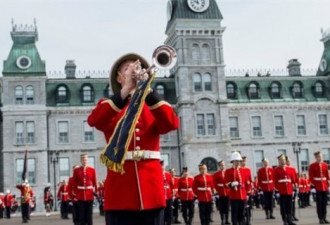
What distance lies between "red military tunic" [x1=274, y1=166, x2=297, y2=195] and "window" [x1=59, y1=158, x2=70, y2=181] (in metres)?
32.8

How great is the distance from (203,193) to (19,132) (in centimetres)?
3174

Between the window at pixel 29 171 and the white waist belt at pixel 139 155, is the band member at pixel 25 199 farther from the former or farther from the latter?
the white waist belt at pixel 139 155

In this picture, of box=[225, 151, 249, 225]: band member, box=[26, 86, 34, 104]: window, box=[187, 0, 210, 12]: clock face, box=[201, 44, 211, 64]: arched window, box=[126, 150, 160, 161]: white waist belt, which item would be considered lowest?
box=[225, 151, 249, 225]: band member

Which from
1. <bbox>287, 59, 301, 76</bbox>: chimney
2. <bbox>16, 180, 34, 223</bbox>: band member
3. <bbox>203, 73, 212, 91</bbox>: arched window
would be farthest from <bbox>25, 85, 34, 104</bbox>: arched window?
<bbox>287, 59, 301, 76</bbox>: chimney

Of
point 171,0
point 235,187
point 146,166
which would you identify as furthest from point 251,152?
point 146,166

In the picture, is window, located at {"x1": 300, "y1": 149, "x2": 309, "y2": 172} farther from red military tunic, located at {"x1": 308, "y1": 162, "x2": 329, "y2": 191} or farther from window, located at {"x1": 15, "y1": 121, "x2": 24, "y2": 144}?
red military tunic, located at {"x1": 308, "y1": 162, "x2": 329, "y2": 191}

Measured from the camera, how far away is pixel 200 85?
48688 millimetres

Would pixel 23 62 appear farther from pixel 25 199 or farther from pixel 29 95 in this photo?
pixel 25 199

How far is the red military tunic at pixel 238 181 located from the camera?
16.1 m

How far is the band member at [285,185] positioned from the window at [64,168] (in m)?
32.8

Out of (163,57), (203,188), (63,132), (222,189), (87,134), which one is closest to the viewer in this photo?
(163,57)

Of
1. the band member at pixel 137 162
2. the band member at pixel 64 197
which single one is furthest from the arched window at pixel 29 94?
the band member at pixel 137 162

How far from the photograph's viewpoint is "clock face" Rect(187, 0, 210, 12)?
49344 mm

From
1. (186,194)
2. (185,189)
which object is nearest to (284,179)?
(186,194)
